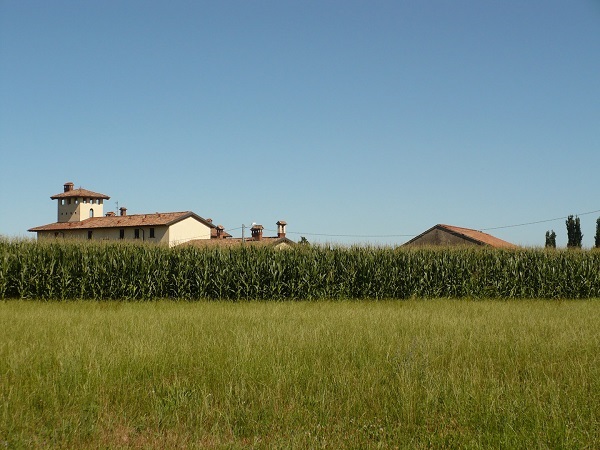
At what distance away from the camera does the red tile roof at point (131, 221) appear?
69250 mm

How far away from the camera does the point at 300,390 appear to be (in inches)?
299

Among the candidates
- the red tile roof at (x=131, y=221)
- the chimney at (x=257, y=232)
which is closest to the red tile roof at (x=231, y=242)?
the chimney at (x=257, y=232)

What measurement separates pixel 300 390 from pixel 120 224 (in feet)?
221

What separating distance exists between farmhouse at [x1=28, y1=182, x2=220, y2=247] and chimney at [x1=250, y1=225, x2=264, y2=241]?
9053 millimetres

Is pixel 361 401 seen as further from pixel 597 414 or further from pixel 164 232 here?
pixel 164 232

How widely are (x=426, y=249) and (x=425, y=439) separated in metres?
23.6

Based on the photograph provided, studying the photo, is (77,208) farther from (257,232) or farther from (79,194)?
(257,232)

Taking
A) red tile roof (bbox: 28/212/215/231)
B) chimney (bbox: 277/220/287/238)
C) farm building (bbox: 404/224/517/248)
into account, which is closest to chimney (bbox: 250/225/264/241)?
chimney (bbox: 277/220/287/238)

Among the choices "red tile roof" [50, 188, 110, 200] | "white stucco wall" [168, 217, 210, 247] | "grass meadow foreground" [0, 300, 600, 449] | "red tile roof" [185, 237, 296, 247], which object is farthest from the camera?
"red tile roof" [50, 188, 110, 200]

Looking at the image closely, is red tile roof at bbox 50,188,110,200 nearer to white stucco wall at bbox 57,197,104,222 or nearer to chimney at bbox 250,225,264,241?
white stucco wall at bbox 57,197,104,222

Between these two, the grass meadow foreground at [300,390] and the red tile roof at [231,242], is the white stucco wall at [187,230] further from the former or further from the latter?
the grass meadow foreground at [300,390]

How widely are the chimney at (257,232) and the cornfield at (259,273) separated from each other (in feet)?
103

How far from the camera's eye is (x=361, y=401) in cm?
731

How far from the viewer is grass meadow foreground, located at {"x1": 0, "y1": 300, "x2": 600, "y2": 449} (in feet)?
20.6
